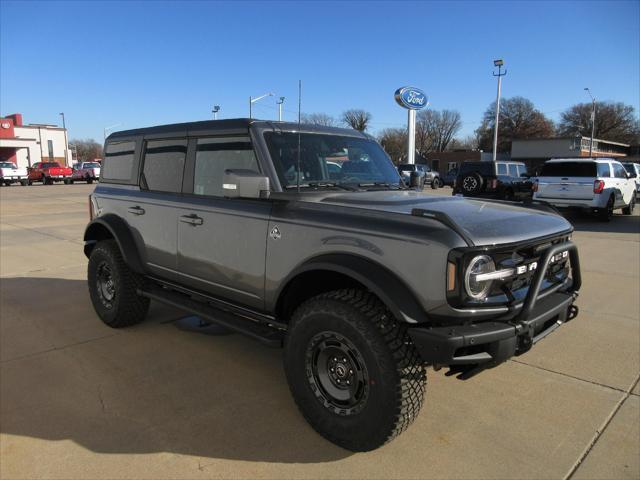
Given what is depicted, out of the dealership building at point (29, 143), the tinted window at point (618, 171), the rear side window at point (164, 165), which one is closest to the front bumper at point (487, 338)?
the rear side window at point (164, 165)

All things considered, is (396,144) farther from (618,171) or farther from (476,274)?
(476,274)

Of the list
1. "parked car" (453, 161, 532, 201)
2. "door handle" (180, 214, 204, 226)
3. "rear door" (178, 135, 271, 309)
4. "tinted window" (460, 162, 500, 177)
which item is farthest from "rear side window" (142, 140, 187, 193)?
"tinted window" (460, 162, 500, 177)

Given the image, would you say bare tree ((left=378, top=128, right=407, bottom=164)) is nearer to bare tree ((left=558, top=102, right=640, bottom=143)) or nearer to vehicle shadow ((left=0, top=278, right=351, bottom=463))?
bare tree ((left=558, top=102, right=640, bottom=143))

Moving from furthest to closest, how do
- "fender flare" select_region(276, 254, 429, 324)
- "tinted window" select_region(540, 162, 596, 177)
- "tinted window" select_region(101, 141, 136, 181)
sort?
"tinted window" select_region(540, 162, 596, 177) < "tinted window" select_region(101, 141, 136, 181) < "fender flare" select_region(276, 254, 429, 324)

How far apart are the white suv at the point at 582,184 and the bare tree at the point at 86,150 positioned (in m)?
102

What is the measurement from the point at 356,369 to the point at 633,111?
10329cm

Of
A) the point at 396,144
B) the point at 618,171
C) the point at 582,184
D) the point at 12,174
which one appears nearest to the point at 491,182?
the point at 618,171

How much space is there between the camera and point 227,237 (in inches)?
134

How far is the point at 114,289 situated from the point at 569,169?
13001mm

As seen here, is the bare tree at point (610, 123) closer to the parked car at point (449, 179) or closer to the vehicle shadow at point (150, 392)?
the parked car at point (449, 179)

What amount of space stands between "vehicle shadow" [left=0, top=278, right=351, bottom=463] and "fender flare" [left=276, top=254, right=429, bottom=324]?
0.96 m

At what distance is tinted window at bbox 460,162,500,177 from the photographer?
790 inches

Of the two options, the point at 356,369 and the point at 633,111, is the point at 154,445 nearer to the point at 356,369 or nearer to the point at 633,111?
the point at 356,369

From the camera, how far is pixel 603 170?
Answer: 1334 centimetres
